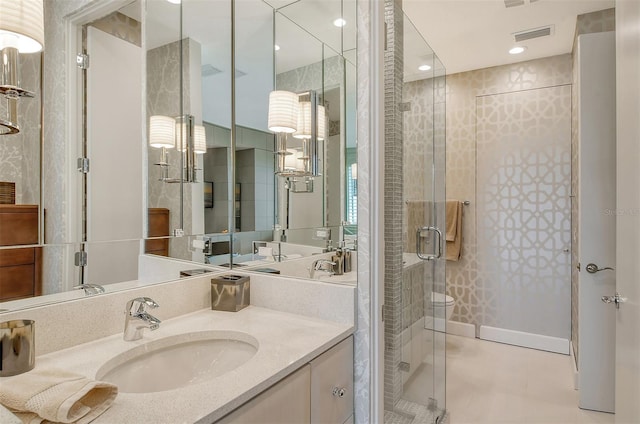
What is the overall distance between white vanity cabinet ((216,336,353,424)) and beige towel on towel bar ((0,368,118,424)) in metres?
0.25

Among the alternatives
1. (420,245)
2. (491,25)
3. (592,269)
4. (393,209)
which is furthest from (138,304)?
(491,25)

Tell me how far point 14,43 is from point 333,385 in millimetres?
1286

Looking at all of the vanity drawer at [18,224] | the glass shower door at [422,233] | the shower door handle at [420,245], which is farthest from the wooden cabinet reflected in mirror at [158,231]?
the shower door handle at [420,245]

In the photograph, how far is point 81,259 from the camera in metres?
1.07

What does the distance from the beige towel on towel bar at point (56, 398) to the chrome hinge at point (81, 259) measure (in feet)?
1.19

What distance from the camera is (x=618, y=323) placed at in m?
1.64

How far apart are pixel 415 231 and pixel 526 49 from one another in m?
2.28

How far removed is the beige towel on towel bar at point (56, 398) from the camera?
2.23 ft

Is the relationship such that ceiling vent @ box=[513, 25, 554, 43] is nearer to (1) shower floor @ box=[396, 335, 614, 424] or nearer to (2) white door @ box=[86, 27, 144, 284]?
(1) shower floor @ box=[396, 335, 614, 424]

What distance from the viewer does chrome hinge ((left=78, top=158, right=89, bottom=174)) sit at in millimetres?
1015

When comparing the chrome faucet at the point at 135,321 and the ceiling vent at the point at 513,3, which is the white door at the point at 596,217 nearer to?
the ceiling vent at the point at 513,3

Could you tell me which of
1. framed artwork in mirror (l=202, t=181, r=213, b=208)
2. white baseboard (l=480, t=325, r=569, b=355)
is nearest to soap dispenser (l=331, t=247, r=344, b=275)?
framed artwork in mirror (l=202, t=181, r=213, b=208)

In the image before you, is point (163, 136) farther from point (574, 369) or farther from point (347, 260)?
point (574, 369)

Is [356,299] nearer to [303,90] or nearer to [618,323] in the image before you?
[303,90]
